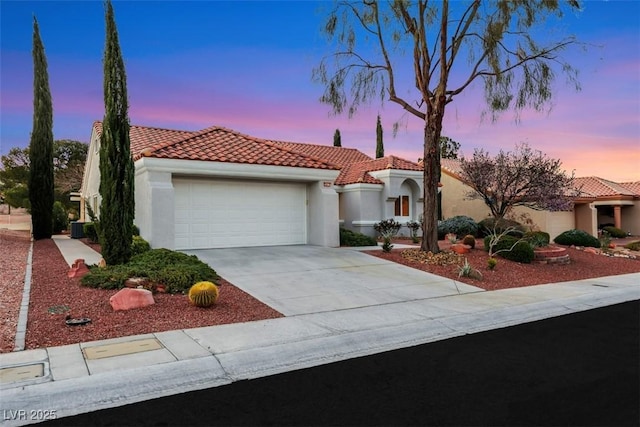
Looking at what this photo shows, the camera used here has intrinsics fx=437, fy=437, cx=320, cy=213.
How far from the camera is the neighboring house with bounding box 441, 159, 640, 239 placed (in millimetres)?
26938

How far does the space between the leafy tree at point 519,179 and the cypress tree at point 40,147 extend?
19.8 meters

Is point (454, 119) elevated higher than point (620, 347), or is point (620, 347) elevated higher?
point (454, 119)

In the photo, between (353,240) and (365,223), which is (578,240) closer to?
(365,223)

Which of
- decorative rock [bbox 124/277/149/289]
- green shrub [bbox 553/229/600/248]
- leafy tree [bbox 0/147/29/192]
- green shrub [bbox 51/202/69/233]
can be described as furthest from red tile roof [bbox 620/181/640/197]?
leafy tree [bbox 0/147/29/192]

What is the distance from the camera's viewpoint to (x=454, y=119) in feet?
52.2

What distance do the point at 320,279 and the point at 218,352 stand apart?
5.22 metres

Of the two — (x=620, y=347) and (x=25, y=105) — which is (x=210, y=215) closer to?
(x=620, y=347)

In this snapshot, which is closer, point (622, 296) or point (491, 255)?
point (622, 296)

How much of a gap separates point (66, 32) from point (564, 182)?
20.3 m

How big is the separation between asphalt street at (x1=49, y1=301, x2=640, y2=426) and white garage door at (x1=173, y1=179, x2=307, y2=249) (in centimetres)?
1010

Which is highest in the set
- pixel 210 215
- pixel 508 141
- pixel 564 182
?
pixel 508 141

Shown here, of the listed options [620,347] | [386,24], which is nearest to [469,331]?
[620,347]

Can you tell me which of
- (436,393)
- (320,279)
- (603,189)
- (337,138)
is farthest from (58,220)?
(603,189)

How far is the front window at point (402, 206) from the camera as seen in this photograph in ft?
75.0
